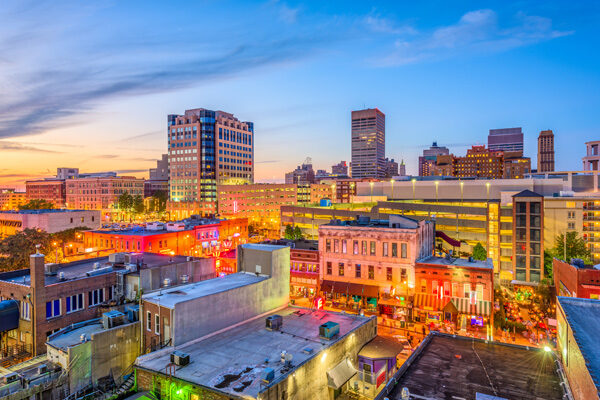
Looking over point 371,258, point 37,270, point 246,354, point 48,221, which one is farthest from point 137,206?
point 246,354


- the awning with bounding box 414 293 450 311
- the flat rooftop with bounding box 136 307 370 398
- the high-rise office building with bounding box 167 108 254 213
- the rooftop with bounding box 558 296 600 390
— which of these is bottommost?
the awning with bounding box 414 293 450 311

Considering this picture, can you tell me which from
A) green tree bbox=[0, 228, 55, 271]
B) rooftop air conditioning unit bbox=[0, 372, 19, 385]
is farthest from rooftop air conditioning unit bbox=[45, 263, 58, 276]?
green tree bbox=[0, 228, 55, 271]

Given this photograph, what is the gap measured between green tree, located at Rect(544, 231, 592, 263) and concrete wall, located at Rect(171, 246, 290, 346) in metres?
62.3

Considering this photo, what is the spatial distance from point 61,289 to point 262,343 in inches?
745

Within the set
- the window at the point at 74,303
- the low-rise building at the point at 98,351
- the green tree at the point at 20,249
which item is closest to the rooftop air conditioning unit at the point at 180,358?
the low-rise building at the point at 98,351

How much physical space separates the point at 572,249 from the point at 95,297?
Result: 266 ft

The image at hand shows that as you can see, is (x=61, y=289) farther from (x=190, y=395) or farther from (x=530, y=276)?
(x=530, y=276)

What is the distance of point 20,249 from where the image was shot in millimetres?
60688

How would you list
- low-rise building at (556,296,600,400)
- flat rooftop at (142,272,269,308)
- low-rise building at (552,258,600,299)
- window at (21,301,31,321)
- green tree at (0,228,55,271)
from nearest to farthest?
low-rise building at (556,296,600,400) → flat rooftop at (142,272,269,308) → window at (21,301,31,321) → low-rise building at (552,258,600,299) → green tree at (0,228,55,271)

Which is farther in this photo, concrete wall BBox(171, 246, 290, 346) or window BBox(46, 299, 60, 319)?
window BBox(46, 299, 60, 319)

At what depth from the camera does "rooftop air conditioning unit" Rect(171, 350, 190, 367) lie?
20672 millimetres

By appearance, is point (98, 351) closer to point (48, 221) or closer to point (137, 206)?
point (48, 221)

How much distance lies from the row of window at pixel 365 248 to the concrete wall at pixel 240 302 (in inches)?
762

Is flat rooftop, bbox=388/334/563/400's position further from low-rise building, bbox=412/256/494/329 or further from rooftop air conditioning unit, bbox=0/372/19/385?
rooftop air conditioning unit, bbox=0/372/19/385
